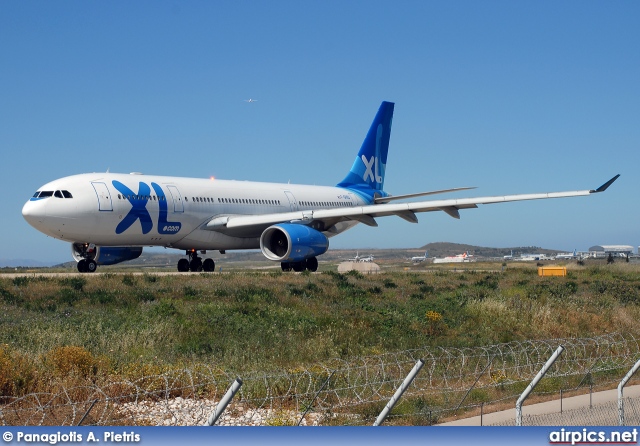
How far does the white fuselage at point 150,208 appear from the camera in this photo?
101 ft

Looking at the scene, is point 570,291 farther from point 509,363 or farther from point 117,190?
point 117,190

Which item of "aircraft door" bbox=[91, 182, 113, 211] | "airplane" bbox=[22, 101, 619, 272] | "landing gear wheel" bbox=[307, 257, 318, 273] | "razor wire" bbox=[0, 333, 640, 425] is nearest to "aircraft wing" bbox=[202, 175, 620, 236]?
"airplane" bbox=[22, 101, 619, 272]

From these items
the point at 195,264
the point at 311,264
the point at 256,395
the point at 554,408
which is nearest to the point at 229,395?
the point at 256,395

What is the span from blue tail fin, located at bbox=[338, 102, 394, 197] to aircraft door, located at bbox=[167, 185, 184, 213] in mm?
15402

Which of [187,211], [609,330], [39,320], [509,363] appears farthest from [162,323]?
[187,211]

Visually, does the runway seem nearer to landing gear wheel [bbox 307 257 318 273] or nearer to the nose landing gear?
the nose landing gear

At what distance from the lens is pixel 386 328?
21.6 metres

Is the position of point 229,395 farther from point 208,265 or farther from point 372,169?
point 372,169

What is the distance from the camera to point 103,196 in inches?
1238

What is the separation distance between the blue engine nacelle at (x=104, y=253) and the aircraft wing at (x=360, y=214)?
10.6ft

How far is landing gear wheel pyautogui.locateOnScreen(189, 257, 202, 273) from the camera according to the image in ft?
127

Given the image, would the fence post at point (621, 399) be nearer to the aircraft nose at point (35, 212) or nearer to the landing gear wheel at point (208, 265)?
the aircraft nose at point (35, 212)

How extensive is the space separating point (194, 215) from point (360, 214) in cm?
725

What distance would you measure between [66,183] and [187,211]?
5404mm
